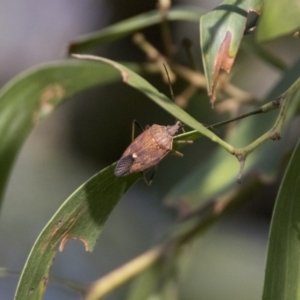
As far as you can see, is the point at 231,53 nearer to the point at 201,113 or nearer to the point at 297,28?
A: the point at 297,28

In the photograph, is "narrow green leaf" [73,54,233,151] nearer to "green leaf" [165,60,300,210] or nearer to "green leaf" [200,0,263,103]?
"green leaf" [200,0,263,103]

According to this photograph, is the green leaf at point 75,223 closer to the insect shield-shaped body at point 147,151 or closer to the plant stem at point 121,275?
the insect shield-shaped body at point 147,151

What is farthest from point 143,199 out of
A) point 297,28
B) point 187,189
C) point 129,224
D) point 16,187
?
point 297,28

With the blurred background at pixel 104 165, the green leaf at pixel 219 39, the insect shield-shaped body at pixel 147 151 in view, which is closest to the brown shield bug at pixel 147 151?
the insect shield-shaped body at pixel 147 151

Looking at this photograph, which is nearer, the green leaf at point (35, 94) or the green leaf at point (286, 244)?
the green leaf at point (286, 244)

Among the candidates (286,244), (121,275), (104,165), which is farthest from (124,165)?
(104,165)

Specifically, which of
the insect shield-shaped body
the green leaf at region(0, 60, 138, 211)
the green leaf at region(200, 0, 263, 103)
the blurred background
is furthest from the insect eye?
the blurred background
